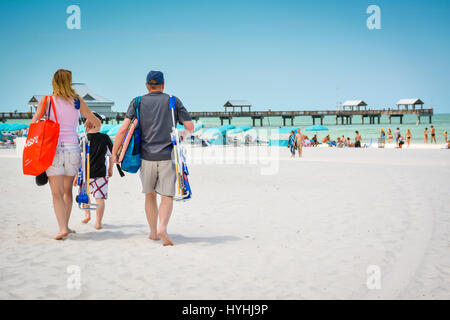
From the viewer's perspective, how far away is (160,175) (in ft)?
13.4

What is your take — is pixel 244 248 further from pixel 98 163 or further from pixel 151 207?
pixel 98 163

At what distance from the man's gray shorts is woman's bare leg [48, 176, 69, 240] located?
2.67 feet

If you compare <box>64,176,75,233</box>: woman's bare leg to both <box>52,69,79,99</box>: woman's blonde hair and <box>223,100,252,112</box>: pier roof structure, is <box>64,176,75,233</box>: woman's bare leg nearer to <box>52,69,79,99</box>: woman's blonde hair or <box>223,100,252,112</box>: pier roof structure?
<box>52,69,79,99</box>: woman's blonde hair

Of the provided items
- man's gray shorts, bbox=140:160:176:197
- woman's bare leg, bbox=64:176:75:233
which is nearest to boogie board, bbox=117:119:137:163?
man's gray shorts, bbox=140:160:176:197

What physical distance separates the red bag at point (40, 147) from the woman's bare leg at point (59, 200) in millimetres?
229

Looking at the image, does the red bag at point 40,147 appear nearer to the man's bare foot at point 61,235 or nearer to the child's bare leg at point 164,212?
the man's bare foot at point 61,235

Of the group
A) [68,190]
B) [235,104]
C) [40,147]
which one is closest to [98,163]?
[68,190]

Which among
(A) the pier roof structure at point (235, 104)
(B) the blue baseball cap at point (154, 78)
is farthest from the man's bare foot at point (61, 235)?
(A) the pier roof structure at point (235, 104)

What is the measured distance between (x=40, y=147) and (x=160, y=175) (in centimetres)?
107

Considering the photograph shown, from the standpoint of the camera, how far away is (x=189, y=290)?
3141 mm

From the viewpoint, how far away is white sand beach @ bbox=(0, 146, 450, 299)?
319cm
